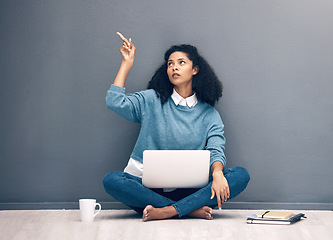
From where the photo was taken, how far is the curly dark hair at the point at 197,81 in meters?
2.93

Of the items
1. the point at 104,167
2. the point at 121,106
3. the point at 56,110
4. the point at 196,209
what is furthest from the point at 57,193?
the point at 196,209

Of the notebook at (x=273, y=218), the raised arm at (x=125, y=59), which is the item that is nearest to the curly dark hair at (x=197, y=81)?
the raised arm at (x=125, y=59)

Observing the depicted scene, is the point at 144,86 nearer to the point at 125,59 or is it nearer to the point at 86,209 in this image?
the point at 125,59

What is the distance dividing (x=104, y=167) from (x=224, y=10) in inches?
51.3

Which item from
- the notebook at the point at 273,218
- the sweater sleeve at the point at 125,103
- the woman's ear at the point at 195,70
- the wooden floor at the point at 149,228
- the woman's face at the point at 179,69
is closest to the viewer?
the wooden floor at the point at 149,228

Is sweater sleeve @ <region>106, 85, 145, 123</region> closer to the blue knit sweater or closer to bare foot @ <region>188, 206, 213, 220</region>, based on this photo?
the blue knit sweater

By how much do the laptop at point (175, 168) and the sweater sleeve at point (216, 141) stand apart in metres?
0.22

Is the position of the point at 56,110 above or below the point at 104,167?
above

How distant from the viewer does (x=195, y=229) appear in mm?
2176

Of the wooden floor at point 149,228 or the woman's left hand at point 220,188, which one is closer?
the wooden floor at point 149,228

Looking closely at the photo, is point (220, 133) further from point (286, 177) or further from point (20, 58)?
point (20, 58)

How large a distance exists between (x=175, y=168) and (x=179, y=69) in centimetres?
72

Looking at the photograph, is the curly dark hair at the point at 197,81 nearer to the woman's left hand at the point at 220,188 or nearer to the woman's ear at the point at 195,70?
the woman's ear at the point at 195,70

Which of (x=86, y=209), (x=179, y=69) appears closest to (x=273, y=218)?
(x=86, y=209)
